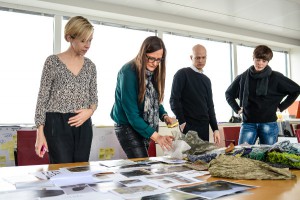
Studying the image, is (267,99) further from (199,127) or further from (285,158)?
(285,158)

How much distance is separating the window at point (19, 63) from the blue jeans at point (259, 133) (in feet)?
7.86

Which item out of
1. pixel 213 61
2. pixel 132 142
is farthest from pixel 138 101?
pixel 213 61

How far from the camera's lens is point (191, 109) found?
87.9 inches

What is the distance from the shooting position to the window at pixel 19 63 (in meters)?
3.36

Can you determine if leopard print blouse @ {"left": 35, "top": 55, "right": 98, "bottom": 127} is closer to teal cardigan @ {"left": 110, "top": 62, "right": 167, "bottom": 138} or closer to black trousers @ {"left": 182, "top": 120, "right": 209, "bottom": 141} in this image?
teal cardigan @ {"left": 110, "top": 62, "right": 167, "bottom": 138}

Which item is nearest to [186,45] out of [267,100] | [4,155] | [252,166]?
[267,100]

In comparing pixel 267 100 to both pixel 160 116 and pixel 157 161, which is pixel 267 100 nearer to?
pixel 160 116

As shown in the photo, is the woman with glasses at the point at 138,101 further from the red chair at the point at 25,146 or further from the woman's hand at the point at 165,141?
the red chair at the point at 25,146

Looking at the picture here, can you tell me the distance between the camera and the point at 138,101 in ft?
5.13

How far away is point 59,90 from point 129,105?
35 cm

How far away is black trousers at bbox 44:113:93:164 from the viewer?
1363 millimetres

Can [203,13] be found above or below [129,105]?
above

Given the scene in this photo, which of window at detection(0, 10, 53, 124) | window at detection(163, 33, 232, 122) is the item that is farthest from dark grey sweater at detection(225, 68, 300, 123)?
window at detection(0, 10, 53, 124)

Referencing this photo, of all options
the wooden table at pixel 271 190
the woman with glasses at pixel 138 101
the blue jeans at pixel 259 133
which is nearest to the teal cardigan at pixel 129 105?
the woman with glasses at pixel 138 101
